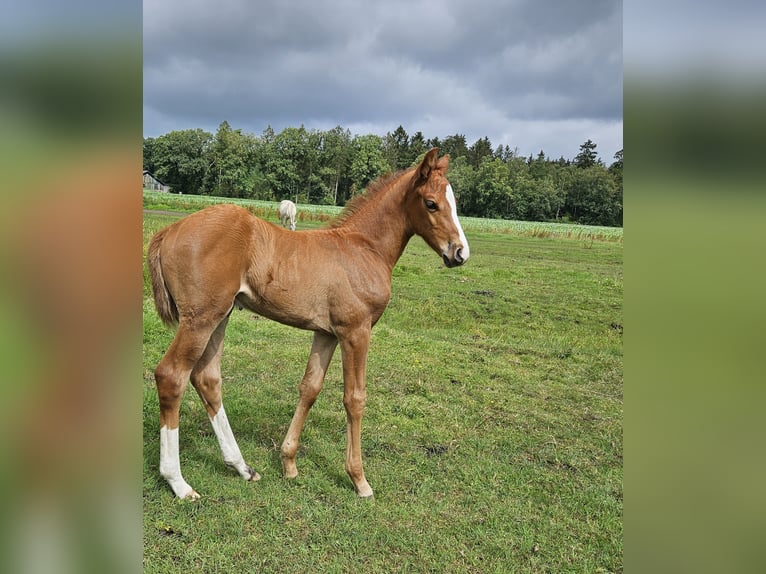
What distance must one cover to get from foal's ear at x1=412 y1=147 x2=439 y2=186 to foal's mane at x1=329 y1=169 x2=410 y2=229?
0.34 metres

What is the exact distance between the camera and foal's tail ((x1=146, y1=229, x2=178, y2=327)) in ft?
10.7

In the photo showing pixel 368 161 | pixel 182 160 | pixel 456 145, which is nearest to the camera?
pixel 368 161

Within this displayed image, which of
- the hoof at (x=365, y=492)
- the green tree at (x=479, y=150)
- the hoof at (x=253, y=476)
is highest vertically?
the green tree at (x=479, y=150)

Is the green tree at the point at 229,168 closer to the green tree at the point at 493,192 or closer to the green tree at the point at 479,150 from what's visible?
the green tree at the point at 493,192

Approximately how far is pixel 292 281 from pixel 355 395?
3.31ft

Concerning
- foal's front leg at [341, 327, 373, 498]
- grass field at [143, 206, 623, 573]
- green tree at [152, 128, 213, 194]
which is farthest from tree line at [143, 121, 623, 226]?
foal's front leg at [341, 327, 373, 498]

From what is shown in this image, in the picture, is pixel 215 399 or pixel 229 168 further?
pixel 229 168

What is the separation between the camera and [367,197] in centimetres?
402

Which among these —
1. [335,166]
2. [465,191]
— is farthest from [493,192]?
[335,166]

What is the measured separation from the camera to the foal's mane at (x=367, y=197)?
13.1ft

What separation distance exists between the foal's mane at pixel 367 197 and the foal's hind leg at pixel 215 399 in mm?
1267

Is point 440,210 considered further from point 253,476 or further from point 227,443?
point 253,476

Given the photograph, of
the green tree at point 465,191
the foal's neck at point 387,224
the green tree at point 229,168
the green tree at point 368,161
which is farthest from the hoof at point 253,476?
the green tree at point 465,191

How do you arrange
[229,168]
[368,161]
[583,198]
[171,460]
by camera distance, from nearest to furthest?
[171,460] → [368,161] → [229,168] → [583,198]
